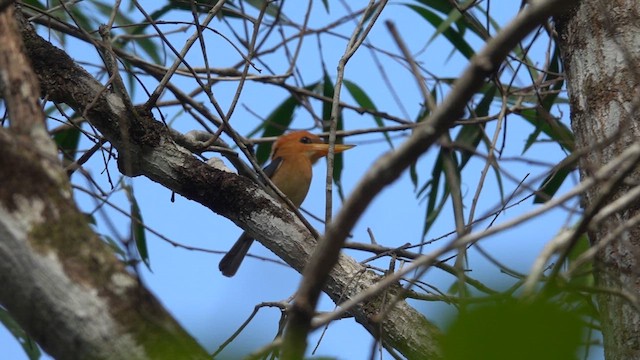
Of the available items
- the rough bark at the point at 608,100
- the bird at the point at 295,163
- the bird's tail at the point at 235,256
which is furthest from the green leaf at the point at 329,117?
the rough bark at the point at 608,100

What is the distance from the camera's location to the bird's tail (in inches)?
201

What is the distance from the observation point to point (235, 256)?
5.10 meters

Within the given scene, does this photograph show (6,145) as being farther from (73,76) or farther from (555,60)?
(555,60)

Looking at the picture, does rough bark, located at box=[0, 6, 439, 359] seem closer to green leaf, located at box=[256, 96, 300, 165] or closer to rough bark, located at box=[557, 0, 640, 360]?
rough bark, located at box=[557, 0, 640, 360]

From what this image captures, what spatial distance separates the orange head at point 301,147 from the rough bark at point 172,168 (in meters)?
3.33

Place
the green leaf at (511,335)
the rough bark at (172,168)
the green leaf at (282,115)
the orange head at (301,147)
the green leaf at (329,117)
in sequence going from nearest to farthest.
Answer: the green leaf at (511,335) → the rough bark at (172,168) → the green leaf at (329,117) → the green leaf at (282,115) → the orange head at (301,147)

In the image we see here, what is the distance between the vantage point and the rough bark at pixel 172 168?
2562mm

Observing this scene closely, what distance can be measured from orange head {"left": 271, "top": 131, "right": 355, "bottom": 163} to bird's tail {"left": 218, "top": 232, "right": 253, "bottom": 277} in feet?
3.48

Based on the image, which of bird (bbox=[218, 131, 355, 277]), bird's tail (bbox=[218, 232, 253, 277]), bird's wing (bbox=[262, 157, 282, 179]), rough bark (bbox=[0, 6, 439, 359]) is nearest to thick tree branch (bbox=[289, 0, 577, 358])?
rough bark (bbox=[0, 6, 439, 359])

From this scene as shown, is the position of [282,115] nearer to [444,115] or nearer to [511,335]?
[444,115]

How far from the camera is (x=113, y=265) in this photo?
1.30 metres

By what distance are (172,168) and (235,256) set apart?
98.3 inches

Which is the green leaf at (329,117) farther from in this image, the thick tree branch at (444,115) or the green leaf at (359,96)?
the thick tree branch at (444,115)

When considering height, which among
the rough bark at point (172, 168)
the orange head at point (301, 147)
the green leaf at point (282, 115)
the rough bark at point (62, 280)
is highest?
the orange head at point (301, 147)
